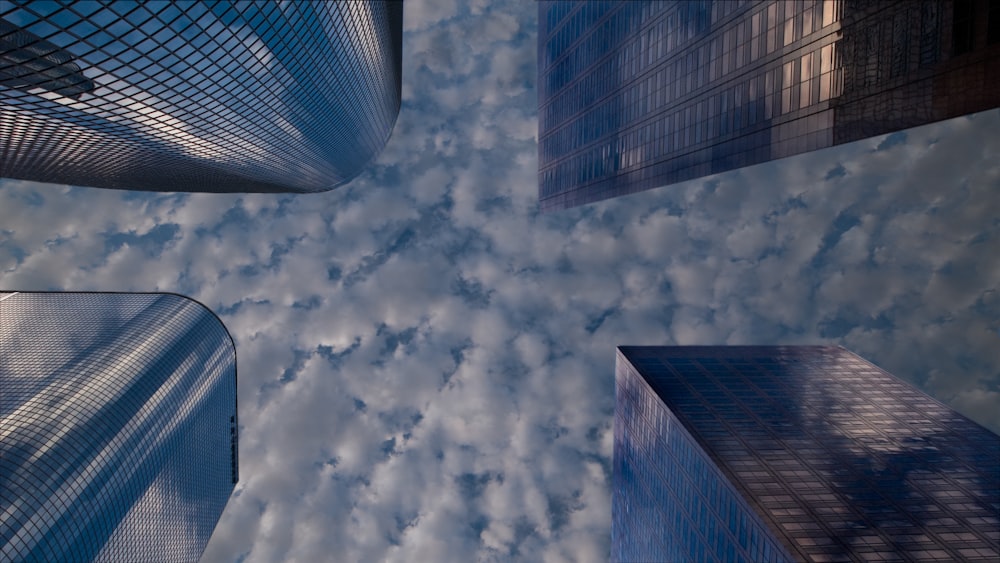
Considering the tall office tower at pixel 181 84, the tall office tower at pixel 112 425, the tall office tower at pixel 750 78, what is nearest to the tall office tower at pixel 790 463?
the tall office tower at pixel 750 78

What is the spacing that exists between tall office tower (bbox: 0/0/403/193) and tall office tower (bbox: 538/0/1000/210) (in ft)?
133

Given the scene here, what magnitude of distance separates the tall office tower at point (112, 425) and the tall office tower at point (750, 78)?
110857 millimetres

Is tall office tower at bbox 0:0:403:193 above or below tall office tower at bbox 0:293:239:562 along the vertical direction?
above

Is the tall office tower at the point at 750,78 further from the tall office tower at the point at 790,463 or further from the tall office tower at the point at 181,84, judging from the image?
the tall office tower at the point at 790,463

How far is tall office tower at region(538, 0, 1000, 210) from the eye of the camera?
3378 cm

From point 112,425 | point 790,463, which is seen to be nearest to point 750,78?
point 790,463

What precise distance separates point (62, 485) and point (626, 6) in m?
127

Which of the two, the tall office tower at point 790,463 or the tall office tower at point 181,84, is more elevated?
the tall office tower at point 181,84

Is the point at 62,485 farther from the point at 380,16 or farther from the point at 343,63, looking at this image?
the point at 380,16

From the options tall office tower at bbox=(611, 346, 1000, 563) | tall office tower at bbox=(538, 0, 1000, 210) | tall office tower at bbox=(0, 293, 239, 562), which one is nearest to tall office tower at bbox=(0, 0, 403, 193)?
tall office tower at bbox=(538, 0, 1000, 210)

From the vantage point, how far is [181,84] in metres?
61.5

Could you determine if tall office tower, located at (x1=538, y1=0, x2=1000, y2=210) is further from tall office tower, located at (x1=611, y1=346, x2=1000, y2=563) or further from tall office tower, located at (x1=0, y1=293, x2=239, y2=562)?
tall office tower, located at (x1=0, y1=293, x2=239, y2=562)

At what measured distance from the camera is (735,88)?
57.5 meters

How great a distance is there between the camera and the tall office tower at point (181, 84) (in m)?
45.2
